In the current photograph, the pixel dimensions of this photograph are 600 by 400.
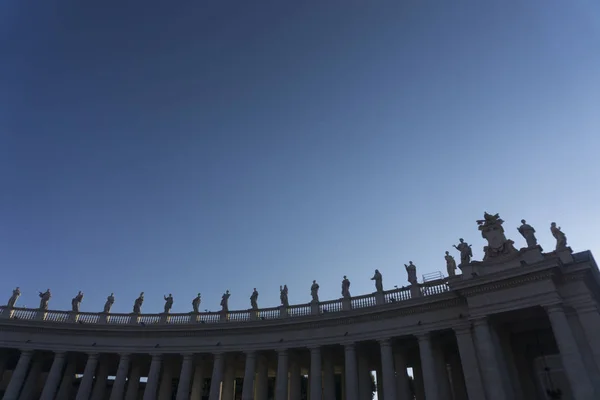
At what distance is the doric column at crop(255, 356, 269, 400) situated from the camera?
158ft

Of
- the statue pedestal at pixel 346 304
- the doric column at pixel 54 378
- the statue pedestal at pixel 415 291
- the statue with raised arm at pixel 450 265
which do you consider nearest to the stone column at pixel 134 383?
the doric column at pixel 54 378

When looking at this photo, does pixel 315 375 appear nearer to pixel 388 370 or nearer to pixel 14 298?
pixel 388 370

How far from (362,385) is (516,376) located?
13930mm

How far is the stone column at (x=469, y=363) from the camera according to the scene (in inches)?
1326

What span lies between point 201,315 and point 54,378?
55.9 ft

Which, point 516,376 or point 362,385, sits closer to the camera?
point 516,376

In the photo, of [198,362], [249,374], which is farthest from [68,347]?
[249,374]

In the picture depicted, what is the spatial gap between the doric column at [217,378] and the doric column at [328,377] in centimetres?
1141

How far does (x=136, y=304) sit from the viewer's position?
54125 millimetres

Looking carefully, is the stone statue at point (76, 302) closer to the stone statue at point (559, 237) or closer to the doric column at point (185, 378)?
the doric column at point (185, 378)

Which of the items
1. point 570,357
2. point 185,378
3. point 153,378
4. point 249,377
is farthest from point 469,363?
point 153,378

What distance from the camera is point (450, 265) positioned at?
4028cm

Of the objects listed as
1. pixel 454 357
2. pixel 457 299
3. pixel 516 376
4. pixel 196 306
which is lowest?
pixel 516 376

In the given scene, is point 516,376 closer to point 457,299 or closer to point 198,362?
point 457,299
